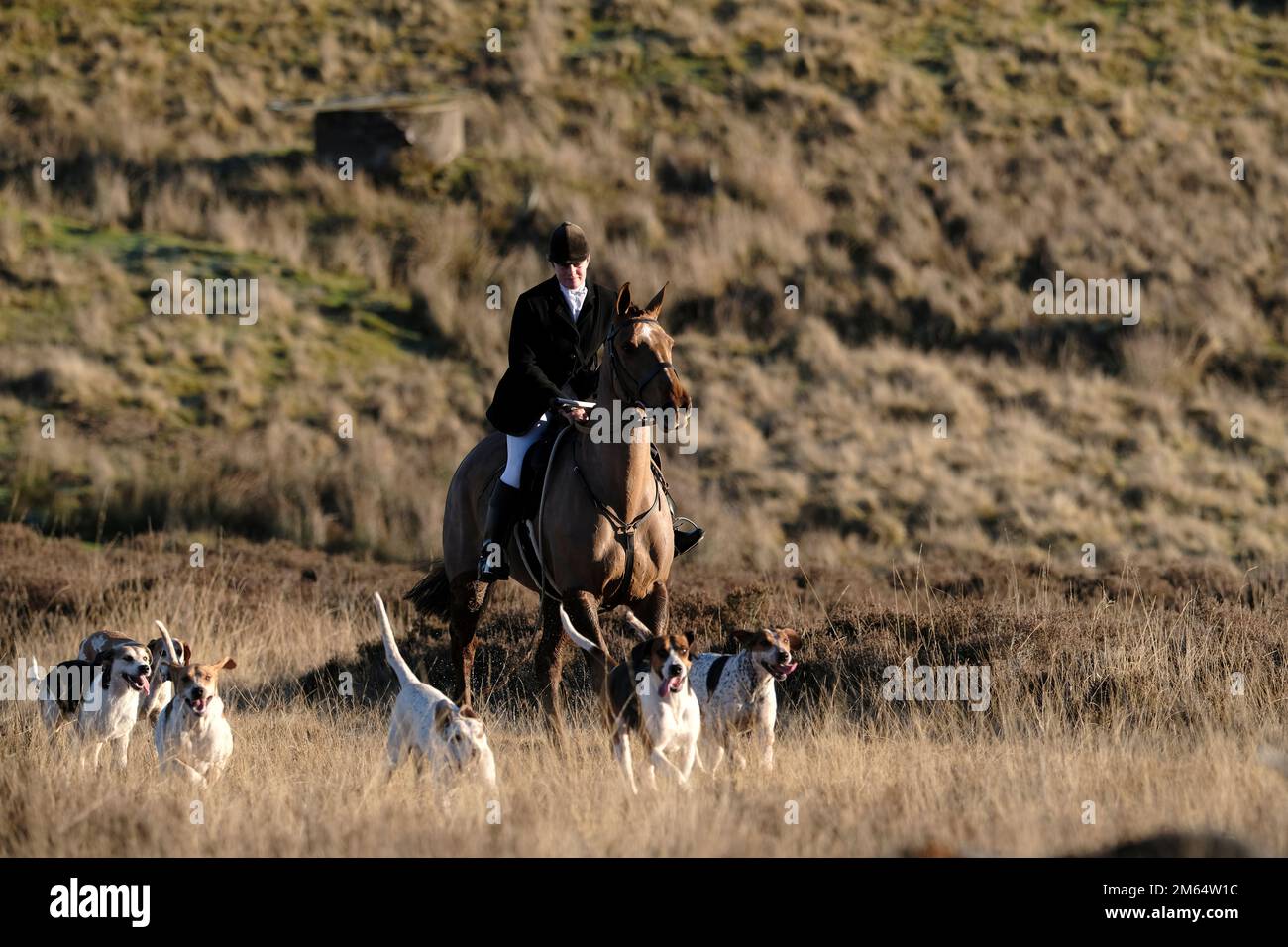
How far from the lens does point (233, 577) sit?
16.1 meters

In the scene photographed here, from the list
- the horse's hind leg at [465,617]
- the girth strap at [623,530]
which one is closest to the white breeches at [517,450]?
the girth strap at [623,530]

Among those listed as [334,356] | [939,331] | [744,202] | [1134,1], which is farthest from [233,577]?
[1134,1]

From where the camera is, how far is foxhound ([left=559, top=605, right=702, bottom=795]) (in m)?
8.63

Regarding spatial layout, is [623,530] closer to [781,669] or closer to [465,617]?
[781,669]

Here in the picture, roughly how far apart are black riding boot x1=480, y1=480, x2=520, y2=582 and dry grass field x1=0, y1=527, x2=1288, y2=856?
3.74ft

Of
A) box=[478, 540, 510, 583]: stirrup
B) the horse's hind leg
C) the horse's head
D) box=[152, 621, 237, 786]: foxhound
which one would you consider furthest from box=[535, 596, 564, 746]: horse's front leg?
box=[152, 621, 237, 786]: foxhound

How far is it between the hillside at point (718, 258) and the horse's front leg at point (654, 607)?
679 centimetres

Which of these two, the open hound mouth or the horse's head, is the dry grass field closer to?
the open hound mouth

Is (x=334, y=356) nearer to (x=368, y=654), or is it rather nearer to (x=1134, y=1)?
(x=368, y=654)

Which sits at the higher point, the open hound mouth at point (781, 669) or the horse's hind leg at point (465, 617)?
the horse's hind leg at point (465, 617)

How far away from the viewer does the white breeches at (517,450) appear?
10773 mm

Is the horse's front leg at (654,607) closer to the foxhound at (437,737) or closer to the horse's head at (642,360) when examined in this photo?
the horse's head at (642,360)

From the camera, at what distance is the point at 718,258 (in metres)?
28.2

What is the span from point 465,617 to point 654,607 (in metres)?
1.86
